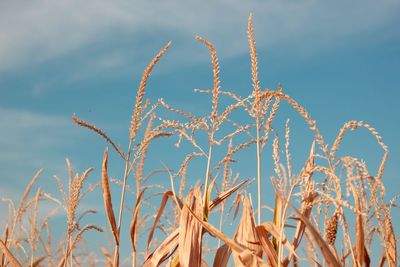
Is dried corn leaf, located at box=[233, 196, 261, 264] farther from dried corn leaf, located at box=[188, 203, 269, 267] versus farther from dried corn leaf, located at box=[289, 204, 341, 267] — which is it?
dried corn leaf, located at box=[289, 204, 341, 267]

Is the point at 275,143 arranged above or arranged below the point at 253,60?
below

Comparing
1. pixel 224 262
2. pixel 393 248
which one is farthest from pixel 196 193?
pixel 393 248

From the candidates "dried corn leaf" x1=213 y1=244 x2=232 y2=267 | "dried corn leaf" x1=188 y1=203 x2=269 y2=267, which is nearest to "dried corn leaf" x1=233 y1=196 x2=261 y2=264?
"dried corn leaf" x1=213 y1=244 x2=232 y2=267

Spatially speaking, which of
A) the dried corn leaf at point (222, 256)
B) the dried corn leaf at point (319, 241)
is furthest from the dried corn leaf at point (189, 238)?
the dried corn leaf at point (319, 241)

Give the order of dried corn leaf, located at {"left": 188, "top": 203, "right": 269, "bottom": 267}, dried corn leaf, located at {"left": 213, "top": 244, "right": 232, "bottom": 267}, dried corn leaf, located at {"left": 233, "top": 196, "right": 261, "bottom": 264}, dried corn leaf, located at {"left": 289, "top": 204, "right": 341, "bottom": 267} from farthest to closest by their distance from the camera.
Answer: dried corn leaf, located at {"left": 213, "top": 244, "right": 232, "bottom": 267}, dried corn leaf, located at {"left": 233, "top": 196, "right": 261, "bottom": 264}, dried corn leaf, located at {"left": 188, "top": 203, "right": 269, "bottom": 267}, dried corn leaf, located at {"left": 289, "top": 204, "right": 341, "bottom": 267}

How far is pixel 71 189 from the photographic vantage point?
3277 mm

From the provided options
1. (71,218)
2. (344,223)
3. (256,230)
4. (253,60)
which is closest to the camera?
(344,223)

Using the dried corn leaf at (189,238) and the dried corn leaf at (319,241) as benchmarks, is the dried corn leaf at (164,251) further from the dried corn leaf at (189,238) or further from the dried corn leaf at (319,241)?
the dried corn leaf at (319,241)

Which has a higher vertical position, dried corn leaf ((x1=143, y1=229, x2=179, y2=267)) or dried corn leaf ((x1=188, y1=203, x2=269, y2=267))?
dried corn leaf ((x1=143, y1=229, x2=179, y2=267))

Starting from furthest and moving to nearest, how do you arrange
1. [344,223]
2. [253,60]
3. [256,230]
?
1. [253,60]
2. [256,230]
3. [344,223]

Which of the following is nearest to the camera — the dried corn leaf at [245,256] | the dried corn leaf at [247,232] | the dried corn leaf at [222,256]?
the dried corn leaf at [245,256]

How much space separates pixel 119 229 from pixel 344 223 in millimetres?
1108

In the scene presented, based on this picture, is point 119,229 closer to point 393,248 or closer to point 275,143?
point 275,143

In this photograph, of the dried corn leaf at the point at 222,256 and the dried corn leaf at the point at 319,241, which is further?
the dried corn leaf at the point at 222,256
